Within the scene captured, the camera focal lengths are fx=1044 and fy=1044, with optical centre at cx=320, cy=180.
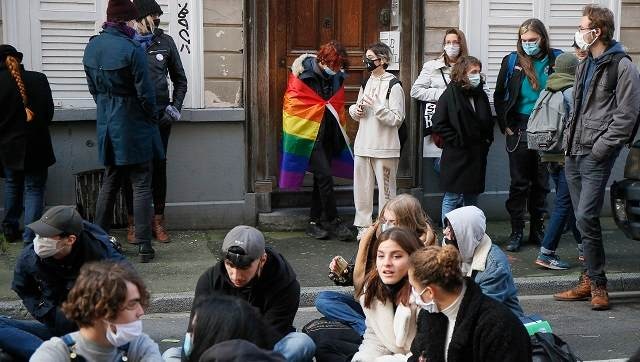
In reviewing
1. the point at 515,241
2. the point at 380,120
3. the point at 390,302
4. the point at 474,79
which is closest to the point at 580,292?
the point at 515,241

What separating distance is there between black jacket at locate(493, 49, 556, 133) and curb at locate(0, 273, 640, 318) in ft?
5.24

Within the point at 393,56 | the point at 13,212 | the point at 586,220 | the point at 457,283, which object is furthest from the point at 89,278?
the point at 393,56

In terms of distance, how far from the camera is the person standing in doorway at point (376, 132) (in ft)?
30.3

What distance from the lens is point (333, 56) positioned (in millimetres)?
9414

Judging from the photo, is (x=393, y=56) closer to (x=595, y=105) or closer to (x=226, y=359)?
(x=595, y=105)

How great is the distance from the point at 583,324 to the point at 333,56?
11.3 feet

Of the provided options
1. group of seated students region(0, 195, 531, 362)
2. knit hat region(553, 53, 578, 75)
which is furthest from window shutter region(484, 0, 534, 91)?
group of seated students region(0, 195, 531, 362)

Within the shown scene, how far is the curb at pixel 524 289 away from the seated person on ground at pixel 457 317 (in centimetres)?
326

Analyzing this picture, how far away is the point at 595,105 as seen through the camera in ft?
24.7

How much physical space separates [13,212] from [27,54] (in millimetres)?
1431

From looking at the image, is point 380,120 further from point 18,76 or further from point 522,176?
point 18,76

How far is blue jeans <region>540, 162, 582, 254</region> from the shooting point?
27.5 feet

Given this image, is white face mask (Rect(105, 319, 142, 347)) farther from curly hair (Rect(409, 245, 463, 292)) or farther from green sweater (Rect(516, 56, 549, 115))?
green sweater (Rect(516, 56, 549, 115))

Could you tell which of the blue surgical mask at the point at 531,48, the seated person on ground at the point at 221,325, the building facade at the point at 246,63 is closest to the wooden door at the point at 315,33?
the building facade at the point at 246,63
